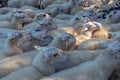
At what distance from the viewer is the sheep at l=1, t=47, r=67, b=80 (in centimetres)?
567

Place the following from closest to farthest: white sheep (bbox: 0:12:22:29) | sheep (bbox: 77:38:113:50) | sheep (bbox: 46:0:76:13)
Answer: sheep (bbox: 77:38:113:50)
white sheep (bbox: 0:12:22:29)
sheep (bbox: 46:0:76:13)

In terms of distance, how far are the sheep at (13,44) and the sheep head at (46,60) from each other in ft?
3.58

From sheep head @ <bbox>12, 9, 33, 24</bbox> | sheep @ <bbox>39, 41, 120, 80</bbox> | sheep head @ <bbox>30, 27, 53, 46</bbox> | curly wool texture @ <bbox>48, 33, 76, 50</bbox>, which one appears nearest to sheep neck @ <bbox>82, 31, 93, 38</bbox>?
sheep head @ <bbox>30, 27, 53, 46</bbox>

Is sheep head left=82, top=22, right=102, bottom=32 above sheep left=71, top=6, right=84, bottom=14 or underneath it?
above

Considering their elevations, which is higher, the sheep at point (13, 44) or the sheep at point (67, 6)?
the sheep at point (13, 44)

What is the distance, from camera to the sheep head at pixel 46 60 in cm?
577

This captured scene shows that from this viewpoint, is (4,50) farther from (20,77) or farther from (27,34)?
(20,77)

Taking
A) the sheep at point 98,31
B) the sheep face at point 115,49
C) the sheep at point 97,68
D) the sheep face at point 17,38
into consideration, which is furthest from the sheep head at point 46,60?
the sheep at point 98,31

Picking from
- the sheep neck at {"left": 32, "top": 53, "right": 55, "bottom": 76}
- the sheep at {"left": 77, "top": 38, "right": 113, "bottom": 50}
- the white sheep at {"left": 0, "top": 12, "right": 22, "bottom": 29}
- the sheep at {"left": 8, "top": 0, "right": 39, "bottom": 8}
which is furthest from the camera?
the sheep at {"left": 8, "top": 0, "right": 39, "bottom": 8}

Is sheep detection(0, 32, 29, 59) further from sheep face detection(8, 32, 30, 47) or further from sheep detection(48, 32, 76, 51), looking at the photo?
sheep detection(48, 32, 76, 51)

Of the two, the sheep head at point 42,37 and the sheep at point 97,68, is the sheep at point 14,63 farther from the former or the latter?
the sheep head at point 42,37

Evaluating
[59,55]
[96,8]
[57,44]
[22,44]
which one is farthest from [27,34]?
[96,8]

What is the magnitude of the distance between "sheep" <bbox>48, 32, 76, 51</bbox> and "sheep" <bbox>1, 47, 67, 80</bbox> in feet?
2.84

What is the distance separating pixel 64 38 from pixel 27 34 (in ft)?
3.15
